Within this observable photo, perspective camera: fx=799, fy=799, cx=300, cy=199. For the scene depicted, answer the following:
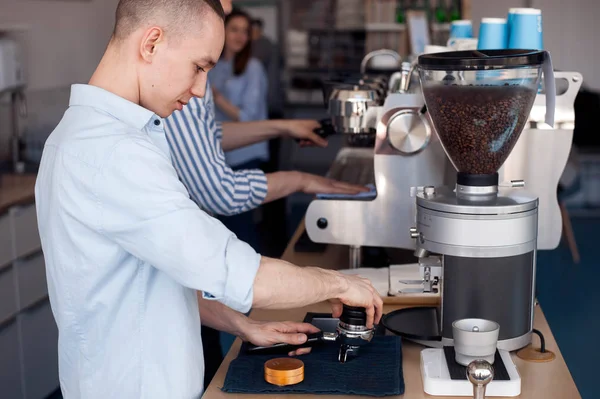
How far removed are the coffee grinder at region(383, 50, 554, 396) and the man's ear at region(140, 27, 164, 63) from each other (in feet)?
1.92

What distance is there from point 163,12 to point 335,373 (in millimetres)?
755

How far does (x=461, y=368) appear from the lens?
61.0 inches

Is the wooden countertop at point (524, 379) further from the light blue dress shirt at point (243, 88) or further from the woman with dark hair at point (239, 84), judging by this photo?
the light blue dress shirt at point (243, 88)

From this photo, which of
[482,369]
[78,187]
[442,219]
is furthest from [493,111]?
[78,187]

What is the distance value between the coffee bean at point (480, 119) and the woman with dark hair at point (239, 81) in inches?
147

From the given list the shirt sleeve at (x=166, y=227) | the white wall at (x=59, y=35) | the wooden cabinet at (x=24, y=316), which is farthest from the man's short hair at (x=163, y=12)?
the white wall at (x=59, y=35)

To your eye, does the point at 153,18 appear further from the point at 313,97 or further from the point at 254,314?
the point at 313,97

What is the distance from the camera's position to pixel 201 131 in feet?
7.23

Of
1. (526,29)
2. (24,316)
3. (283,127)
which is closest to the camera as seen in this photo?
(526,29)

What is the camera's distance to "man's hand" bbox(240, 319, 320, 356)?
5.52 ft

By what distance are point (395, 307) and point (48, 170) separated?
3.22 feet

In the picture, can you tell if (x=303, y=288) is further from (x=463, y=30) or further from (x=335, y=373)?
(x=463, y=30)

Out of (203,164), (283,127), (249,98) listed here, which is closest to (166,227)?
(203,164)

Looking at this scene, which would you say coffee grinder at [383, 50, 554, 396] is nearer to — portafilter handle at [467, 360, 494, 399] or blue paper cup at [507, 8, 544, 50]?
portafilter handle at [467, 360, 494, 399]
